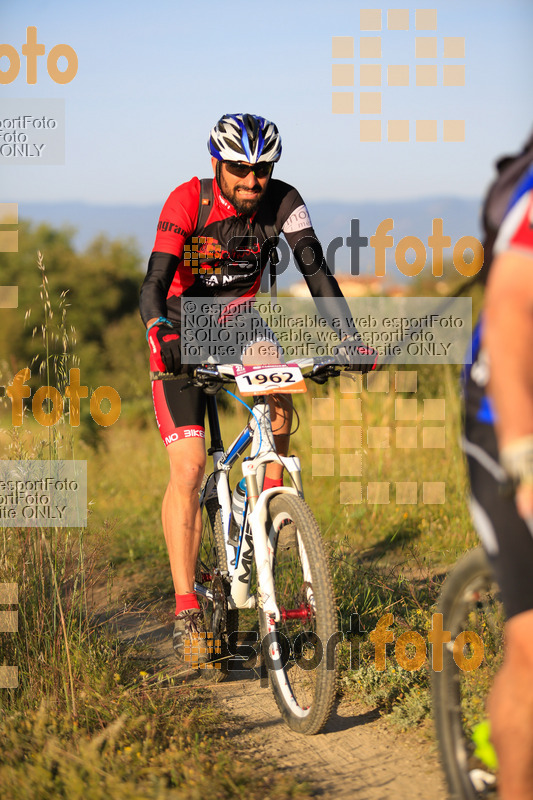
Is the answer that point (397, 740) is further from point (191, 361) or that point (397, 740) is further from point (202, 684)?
point (191, 361)

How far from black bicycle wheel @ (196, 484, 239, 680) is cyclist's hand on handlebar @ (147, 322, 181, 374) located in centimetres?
91

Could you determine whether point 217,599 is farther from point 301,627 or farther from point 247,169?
point 247,169

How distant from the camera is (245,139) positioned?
4000mm

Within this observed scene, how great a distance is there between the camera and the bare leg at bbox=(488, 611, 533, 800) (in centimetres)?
193

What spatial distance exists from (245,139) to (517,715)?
2913 mm

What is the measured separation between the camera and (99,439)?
11320 mm

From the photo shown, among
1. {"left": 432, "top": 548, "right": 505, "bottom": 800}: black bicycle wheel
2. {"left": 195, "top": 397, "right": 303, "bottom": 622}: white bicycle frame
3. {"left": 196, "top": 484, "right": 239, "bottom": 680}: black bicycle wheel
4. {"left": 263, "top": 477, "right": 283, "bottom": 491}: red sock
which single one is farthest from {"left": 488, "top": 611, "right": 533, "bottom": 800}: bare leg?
{"left": 196, "top": 484, "right": 239, "bottom": 680}: black bicycle wheel

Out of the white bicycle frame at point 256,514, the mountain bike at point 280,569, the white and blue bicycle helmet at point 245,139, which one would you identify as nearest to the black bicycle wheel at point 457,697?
the mountain bike at point 280,569

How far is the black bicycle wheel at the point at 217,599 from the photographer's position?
159 inches

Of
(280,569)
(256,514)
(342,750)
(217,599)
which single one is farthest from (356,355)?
(342,750)

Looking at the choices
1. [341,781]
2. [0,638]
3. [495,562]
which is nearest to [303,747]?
[341,781]

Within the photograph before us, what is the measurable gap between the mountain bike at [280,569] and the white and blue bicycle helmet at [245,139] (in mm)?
1093

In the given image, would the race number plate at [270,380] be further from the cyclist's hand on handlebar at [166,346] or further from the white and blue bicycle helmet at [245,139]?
the white and blue bicycle helmet at [245,139]

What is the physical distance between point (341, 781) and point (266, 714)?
0.72 metres
